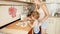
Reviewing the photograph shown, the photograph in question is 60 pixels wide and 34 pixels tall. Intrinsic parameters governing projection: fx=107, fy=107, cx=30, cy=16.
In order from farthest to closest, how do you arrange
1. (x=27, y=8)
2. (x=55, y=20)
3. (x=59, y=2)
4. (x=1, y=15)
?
1. (x=59, y=2)
2. (x=55, y=20)
3. (x=27, y=8)
4. (x=1, y=15)

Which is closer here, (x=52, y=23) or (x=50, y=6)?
(x=52, y=23)

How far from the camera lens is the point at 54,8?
4.50m

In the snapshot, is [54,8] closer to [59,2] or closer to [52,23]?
[59,2]

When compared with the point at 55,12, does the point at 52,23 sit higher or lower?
lower

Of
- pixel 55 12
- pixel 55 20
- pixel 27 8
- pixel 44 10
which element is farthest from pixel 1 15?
pixel 55 12

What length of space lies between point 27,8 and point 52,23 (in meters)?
1.76

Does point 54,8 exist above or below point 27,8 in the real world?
below

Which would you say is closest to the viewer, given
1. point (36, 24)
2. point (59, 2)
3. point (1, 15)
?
point (1, 15)

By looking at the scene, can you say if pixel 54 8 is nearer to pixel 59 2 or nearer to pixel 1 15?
pixel 59 2

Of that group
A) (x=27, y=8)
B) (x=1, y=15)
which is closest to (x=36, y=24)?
(x=1, y=15)

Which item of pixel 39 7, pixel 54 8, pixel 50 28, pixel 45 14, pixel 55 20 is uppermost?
pixel 39 7

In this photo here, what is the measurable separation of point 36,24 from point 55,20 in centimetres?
235

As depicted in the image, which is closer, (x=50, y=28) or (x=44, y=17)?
(x=44, y=17)

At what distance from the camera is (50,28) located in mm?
4094
